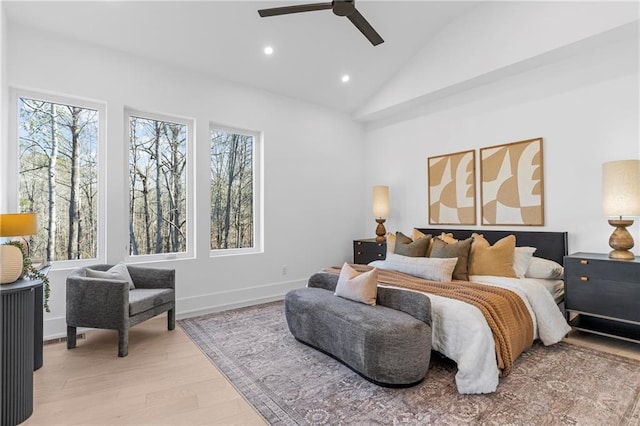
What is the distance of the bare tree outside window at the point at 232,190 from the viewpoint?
4484mm

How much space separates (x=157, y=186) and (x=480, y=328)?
3.73 metres

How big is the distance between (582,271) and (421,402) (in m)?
2.18

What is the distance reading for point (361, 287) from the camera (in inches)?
108

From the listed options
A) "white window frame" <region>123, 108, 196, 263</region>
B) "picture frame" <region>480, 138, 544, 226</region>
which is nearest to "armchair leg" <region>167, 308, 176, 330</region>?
"white window frame" <region>123, 108, 196, 263</region>

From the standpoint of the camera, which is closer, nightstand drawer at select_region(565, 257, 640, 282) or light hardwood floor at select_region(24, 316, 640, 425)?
light hardwood floor at select_region(24, 316, 640, 425)

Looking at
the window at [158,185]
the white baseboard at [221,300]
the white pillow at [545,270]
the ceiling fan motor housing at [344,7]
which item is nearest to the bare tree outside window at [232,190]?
the window at [158,185]

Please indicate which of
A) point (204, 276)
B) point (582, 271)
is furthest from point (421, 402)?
point (204, 276)

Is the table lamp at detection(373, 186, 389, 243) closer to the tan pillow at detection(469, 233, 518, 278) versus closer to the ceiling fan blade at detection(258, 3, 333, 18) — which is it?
the tan pillow at detection(469, 233, 518, 278)

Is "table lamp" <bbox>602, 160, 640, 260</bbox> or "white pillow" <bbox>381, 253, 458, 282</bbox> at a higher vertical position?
"table lamp" <bbox>602, 160, 640, 260</bbox>

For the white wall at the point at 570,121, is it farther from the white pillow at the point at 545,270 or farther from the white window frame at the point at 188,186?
the white window frame at the point at 188,186

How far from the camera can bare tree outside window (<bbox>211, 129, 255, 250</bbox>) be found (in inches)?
177

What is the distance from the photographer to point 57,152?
347 centimetres

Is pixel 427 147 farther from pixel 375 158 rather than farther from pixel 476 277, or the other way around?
pixel 476 277

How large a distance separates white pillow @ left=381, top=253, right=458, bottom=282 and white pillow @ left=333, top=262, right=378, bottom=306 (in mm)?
841
